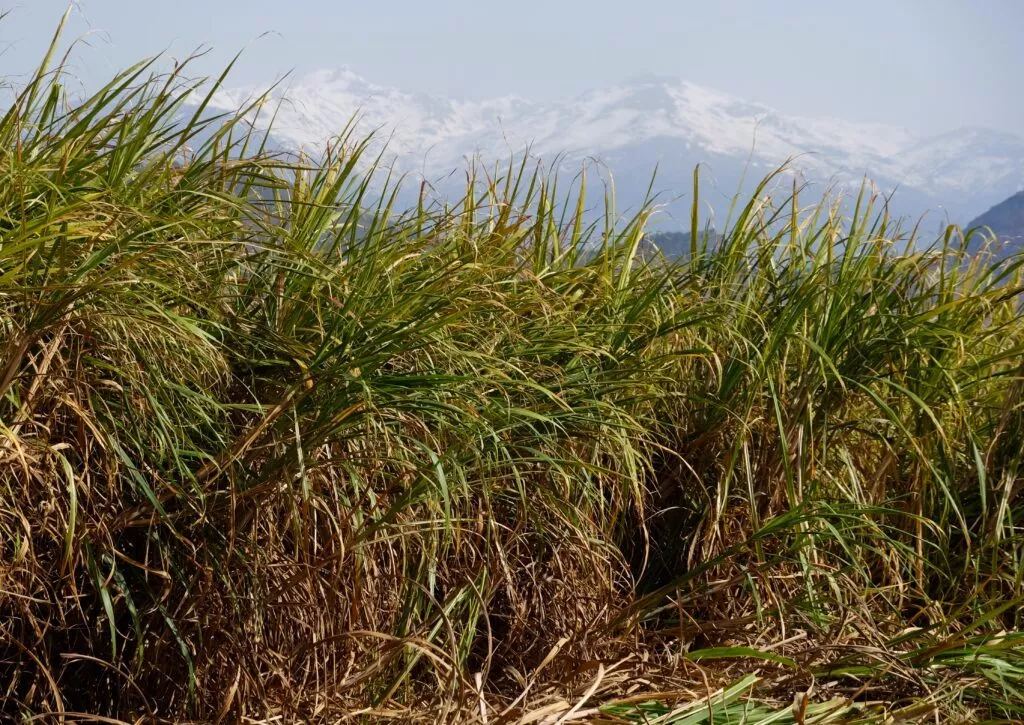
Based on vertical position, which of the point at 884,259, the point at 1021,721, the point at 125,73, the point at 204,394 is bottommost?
the point at 1021,721

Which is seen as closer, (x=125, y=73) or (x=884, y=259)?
(x=125, y=73)

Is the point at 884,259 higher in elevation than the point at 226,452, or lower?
higher

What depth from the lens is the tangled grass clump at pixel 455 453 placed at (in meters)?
1.84

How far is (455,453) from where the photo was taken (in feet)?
6.82

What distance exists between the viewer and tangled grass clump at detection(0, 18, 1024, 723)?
1.84 m

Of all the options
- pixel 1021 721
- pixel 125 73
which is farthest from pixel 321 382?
Answer: pixel 1021 721

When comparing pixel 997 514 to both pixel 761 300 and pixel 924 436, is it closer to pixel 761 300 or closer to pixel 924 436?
pixel 924 436

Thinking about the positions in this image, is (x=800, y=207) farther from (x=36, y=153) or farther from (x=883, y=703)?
(x=36, y=153)

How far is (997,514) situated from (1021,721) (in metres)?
0.75

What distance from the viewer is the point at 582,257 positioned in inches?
119

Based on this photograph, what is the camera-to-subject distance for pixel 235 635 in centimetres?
191

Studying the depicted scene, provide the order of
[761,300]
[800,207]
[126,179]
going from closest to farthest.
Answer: [126,179] < [761,300] < [800,207]

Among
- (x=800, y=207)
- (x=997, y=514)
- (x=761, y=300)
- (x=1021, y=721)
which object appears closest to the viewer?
(x=1021, y=721)

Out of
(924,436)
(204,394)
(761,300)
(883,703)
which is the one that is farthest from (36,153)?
(924,436)
